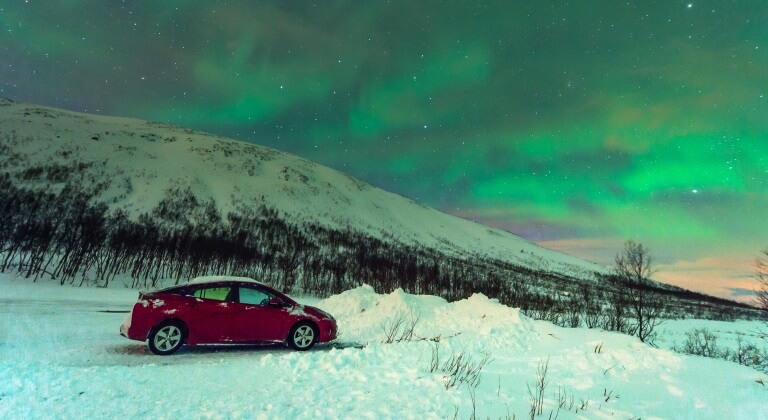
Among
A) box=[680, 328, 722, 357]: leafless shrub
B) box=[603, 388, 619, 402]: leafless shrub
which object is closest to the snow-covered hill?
box=[680, 328, 722, 357]: leafless shrub

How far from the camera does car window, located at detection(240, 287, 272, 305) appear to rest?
1002cm

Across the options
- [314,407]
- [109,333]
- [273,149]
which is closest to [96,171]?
[273,149]

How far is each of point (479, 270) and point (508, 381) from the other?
310 ft

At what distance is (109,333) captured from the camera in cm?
1170

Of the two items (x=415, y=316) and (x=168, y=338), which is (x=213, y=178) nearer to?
(x=415, y=316)

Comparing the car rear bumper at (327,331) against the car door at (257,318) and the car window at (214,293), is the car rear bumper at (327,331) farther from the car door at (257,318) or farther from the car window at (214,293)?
the car window at (214,293)

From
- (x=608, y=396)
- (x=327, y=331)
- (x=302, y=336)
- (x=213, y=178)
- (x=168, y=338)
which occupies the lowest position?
(x=168, y=338)

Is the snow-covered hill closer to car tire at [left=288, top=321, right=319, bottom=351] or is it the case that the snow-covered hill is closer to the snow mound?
the snow mound

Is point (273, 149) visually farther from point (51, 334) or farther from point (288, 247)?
point (51, 334)

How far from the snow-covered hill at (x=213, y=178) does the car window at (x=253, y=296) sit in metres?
98.7

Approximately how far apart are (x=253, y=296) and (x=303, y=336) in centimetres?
171

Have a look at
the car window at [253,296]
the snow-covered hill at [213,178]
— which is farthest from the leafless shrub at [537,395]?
the snow-covered hill at [213,178]

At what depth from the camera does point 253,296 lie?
33.4 ft

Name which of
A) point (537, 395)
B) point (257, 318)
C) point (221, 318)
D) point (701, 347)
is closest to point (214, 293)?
point (221, 318)
